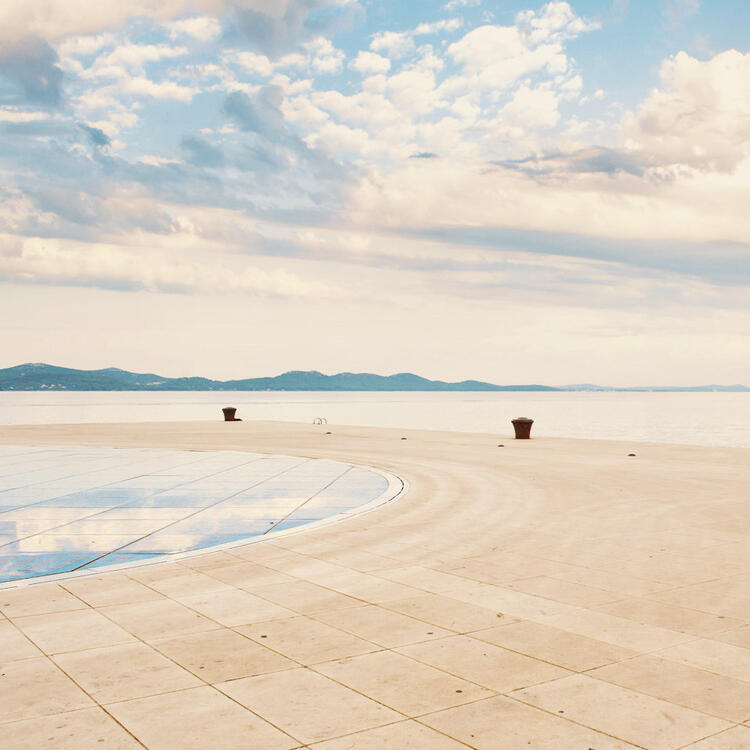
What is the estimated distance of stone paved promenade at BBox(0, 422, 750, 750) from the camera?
462cm

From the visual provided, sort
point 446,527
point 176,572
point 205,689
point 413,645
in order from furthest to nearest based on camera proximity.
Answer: point 446,527
point 176,572
point 413,645
point 205,689

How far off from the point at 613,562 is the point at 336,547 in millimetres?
3510

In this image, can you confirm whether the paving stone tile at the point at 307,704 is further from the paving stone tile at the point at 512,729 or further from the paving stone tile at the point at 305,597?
the paving stone tile at the point at 305,597

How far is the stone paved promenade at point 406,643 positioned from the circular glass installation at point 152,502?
1.04 m

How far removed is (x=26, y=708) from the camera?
4848 mm

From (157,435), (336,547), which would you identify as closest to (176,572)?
(336,547)

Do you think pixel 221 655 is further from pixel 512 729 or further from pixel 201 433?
pixel 201 433

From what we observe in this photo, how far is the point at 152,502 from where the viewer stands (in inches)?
538

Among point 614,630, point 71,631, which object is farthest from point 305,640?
point 614,630

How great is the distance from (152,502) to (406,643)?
28.5 ft

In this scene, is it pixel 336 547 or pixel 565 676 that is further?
pixel 336 547

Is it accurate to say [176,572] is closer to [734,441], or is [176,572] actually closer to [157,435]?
[157,435]

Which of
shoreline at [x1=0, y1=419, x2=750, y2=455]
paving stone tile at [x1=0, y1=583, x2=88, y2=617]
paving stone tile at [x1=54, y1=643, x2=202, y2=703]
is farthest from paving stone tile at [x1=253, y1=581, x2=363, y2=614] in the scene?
shoreline at [x1=0, y1=419, x2=750, y2=455]

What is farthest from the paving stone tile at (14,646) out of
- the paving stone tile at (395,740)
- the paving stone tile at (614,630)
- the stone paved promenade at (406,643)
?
the paving stone tile at (614,630)
